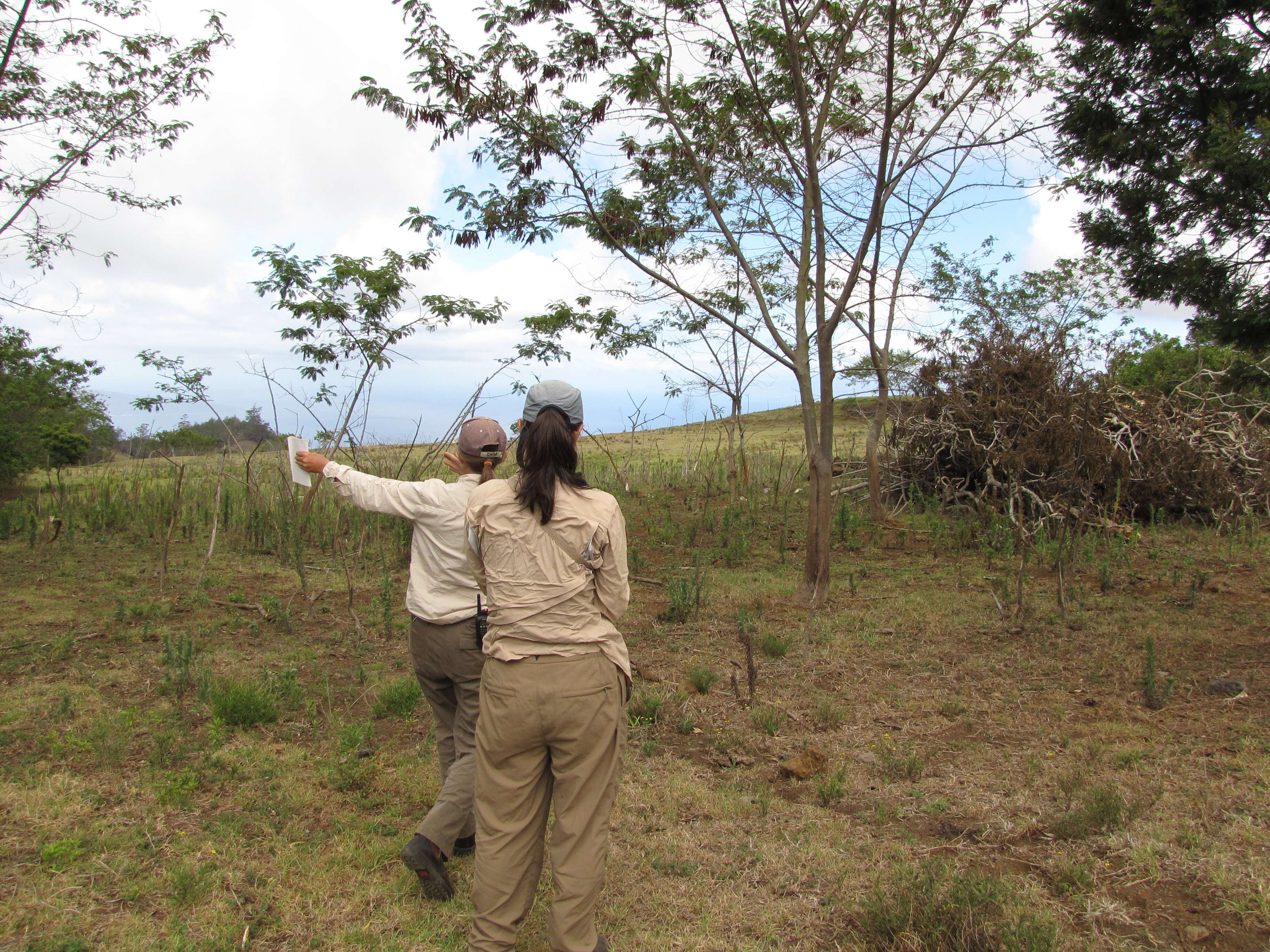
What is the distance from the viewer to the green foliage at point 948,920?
2.63 meters

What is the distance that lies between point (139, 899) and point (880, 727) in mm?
3757

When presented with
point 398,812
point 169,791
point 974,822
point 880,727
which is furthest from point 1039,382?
point 169,791

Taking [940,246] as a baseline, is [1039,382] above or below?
below

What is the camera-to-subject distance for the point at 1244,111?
5.25 meters

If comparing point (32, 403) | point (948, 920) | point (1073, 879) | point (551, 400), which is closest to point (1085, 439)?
point (1073, 879)

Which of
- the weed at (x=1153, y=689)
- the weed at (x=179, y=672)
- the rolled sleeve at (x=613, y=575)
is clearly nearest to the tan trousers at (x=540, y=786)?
the rolled sleeve at (x=613, y=575)

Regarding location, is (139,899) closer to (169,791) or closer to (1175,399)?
(169,791)

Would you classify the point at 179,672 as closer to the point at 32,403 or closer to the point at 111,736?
the point at 111,736

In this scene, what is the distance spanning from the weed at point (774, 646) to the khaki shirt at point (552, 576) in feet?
12.8

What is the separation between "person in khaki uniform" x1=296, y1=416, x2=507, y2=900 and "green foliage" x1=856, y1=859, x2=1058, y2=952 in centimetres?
149

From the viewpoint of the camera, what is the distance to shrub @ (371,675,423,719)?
5.07m

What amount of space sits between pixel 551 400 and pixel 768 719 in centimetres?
309

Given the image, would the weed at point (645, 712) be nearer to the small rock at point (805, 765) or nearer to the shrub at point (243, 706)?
the small rock at point (805, 765)

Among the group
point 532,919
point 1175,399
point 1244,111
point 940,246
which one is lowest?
point 532,919
